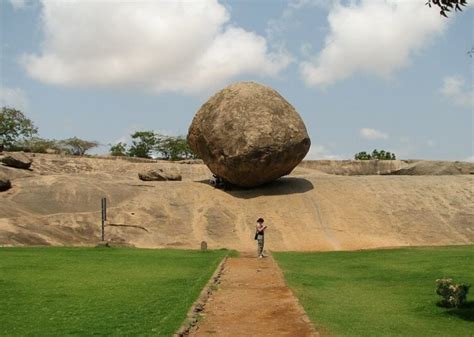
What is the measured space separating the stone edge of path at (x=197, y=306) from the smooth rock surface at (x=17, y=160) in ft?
80.5

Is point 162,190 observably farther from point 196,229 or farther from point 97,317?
point 97,317

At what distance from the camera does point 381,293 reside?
481 inches

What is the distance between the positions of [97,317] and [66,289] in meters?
2.89

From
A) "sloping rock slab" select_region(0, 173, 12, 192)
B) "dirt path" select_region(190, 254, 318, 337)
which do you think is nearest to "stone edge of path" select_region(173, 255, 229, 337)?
"dirt path" select_region(190, 254, 318, 337)

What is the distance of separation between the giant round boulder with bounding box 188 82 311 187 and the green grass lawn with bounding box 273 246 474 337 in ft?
32.5

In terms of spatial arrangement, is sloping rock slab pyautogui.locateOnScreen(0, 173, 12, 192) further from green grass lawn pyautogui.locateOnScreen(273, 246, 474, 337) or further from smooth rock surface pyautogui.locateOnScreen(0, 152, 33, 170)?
green grass lawn pyautogui.locateOnScreen(273, 246, 474, 337)

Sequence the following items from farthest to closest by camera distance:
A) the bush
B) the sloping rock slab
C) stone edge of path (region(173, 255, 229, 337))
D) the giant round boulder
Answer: the giant round boulder
the sloping rock slab
the bush
stone edge of path (region(173, 255, 229, 337))

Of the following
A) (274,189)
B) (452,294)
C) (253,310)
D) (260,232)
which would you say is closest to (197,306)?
(253,310)

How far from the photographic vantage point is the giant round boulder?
29.0 metres

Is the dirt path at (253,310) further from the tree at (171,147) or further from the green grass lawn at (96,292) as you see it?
the tree at (171,147)

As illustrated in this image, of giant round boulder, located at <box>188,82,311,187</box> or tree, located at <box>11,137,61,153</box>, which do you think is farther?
tree, located at <box>11,137,61,153</box>

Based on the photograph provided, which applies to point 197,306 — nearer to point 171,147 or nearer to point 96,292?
point 96,292

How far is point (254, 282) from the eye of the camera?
14.1 meters

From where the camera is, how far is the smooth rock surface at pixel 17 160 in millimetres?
35622
